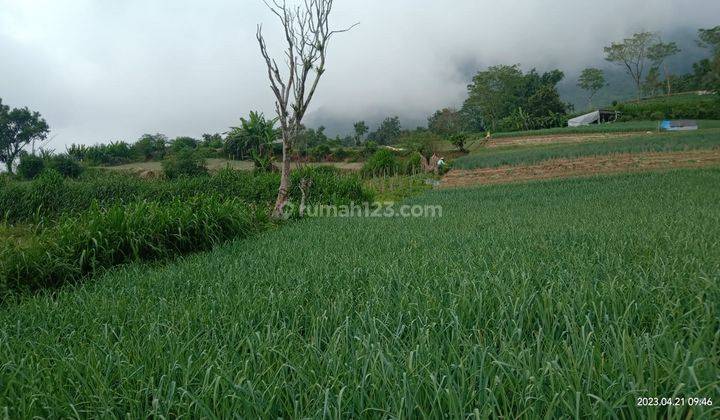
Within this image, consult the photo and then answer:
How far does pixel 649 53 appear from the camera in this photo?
53.5 meters

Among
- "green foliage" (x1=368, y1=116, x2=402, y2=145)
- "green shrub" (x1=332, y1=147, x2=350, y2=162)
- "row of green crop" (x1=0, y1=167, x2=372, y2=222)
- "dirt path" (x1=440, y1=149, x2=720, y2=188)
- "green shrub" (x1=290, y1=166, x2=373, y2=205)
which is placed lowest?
"dirt path" (x1=440, y1=149, x2=720, y2=188)

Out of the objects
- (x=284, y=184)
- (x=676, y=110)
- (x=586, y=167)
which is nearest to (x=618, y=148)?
(x=586, y=167)

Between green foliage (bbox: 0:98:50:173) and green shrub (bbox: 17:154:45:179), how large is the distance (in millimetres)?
20235

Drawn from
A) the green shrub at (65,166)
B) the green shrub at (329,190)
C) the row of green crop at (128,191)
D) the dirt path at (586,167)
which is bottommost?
the dirt path at (586,167)

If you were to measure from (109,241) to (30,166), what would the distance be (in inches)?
955

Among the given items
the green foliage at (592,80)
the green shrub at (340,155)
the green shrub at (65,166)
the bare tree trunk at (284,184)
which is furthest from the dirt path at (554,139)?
the green foliage at (592,80)

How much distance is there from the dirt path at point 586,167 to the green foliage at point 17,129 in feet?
143

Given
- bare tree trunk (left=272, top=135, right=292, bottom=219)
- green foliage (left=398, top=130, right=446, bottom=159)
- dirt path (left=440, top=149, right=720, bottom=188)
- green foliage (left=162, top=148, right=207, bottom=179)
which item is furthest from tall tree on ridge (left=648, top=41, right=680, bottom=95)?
bare tree trunk (left=272, top=135, right=292, bottom=219)

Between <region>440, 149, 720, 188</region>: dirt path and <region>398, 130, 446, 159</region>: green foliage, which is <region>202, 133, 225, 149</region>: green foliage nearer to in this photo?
<region>398, 130, 446, 159</region>: green foliage

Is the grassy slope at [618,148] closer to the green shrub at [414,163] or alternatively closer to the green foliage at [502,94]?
the green shrub at [414,163]

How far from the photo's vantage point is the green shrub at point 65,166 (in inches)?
826

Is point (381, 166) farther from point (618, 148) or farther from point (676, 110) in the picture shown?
point (676, 110)

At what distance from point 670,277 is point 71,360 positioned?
262cm

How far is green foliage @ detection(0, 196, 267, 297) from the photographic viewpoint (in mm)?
3523
